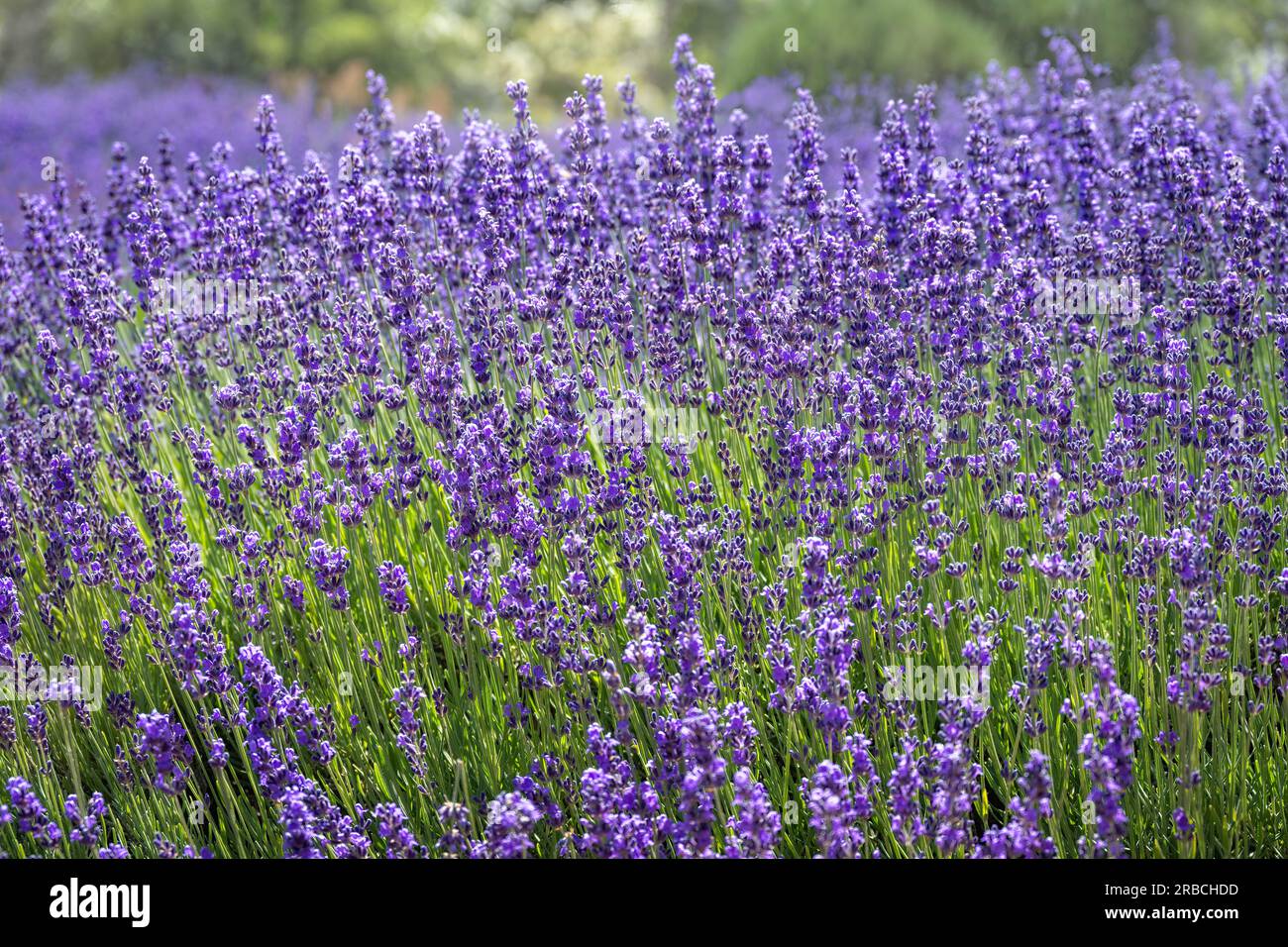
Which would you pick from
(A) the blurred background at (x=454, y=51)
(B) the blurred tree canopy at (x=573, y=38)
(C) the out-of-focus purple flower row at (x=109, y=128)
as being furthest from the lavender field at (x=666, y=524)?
(C) the out-of-focus purple flower row at (x=109, y=128)

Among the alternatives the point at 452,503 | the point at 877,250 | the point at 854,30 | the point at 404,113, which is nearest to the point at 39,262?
the point at 452,503

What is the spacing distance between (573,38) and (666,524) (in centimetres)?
2821

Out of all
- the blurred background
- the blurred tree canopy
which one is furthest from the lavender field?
the blurred tree canopy

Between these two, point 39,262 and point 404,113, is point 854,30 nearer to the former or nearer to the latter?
point 404,113

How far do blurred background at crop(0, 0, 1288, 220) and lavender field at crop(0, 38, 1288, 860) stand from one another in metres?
5.49

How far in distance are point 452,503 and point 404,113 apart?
1850 centimetres

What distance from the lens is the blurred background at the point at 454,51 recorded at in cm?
1571

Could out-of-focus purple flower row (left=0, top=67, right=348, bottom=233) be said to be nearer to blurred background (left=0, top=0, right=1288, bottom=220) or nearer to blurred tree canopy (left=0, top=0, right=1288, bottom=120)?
blurred background (left=0, top=0, right=1288, bottom=220)

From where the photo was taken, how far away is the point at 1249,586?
312 centimetres

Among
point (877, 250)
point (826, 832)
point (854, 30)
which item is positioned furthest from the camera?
point (854, 30)

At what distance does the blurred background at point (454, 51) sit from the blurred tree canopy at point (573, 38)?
0.03 metres

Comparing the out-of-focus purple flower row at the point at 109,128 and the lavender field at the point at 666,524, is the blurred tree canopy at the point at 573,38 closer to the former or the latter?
the out-of-focus purple flower row at the point at 109,128

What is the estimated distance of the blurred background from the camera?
15.7 metres

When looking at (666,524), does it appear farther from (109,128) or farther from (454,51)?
(454,51)
